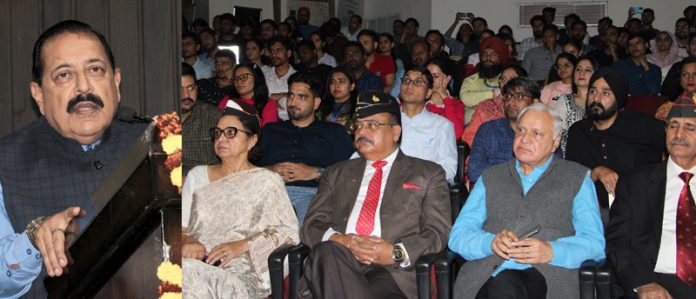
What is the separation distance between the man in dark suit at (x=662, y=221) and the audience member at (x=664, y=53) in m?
4.36

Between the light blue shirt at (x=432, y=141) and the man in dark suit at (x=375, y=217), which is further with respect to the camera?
the light blue shirt at (x=432, y=141)

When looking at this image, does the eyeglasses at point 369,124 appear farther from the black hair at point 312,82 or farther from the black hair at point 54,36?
the black hair at point 54,36

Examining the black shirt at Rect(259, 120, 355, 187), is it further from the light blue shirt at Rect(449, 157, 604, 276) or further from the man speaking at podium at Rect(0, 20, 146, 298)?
the man speaking at podium at Rect(0, 20, 146, 298)

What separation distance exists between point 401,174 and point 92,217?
1.76 metres

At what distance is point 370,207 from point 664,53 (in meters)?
4.93

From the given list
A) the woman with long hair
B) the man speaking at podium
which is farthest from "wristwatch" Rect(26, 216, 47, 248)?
the woman with long hair

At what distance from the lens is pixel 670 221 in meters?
2.67

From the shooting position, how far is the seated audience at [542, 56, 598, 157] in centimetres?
395

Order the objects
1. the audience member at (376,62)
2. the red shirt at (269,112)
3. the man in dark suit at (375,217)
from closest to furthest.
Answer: the man in dark suit at (375,217) → the red shirt at (269,112) → the audience member at (376,62)

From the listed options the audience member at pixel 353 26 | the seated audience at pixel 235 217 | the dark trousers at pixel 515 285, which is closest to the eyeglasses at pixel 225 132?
the seated audience at pixel 235 217

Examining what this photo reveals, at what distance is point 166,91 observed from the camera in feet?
4.14

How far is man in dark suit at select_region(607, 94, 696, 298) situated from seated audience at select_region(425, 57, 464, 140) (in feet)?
5.04

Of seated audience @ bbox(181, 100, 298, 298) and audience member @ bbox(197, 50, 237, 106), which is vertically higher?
audience member @ bbox(197, 50, 237, 106)

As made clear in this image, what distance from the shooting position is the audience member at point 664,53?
265 inches
